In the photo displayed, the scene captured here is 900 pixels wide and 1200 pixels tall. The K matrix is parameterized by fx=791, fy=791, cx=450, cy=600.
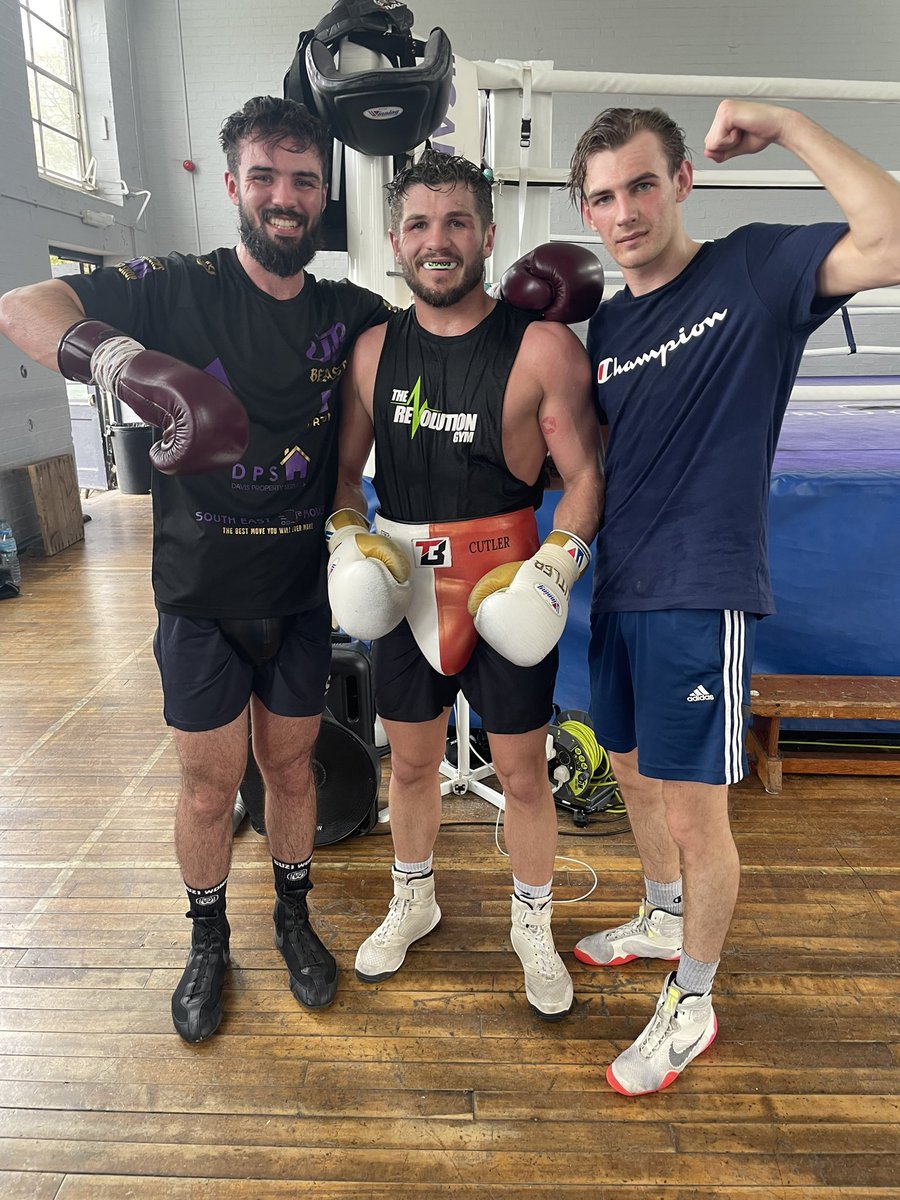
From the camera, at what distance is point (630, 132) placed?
132cm

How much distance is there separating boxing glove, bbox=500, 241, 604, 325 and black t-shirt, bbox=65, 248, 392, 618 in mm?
301

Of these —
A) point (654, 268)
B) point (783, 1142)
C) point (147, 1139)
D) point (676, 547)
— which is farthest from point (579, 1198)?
point (654, 268)

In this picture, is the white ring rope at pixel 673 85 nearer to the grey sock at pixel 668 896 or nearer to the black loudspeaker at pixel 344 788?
the black loudspeaker at pixel 344 788

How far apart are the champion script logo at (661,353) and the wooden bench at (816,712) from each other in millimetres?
1409

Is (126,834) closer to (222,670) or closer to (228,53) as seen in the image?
(222,670)

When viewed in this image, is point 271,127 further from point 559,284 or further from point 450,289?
point 559,284

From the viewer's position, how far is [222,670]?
1581 millimetres

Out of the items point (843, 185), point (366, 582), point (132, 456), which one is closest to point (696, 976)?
→ point (366, 582)

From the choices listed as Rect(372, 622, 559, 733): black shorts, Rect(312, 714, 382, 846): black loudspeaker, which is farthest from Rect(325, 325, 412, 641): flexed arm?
Rect(312, 714, 382, 846): black loudspeaker

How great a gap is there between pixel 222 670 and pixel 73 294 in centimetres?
74

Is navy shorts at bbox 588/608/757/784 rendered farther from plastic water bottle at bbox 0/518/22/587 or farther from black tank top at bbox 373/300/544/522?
plastic water bottle at bbox 0/518/22/587

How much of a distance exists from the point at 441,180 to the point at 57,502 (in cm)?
522

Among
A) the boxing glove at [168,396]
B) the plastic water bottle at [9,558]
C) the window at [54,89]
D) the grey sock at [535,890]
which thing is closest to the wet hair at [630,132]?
the boxing glove at [168,396]

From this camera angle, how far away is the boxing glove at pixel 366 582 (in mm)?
1455
